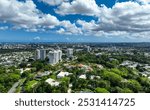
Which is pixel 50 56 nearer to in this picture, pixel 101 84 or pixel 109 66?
pixel 109 66

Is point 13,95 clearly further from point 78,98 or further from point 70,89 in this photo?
point 70,89

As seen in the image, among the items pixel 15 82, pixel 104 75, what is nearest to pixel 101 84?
pixel 104 75

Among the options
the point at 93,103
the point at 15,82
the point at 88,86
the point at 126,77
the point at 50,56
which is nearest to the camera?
the point at 93,103

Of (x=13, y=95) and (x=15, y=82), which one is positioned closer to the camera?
(x=13, y=95)

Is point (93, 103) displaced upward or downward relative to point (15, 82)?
upward

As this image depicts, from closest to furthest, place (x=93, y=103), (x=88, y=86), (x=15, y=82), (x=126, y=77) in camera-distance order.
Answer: (x=93, y=103)
(x=88, y=86)
(x=15, y=82)
(x=126, y=77)

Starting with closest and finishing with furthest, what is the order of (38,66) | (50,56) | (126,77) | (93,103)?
(93,103), (126,77), (38,66), (50,56)

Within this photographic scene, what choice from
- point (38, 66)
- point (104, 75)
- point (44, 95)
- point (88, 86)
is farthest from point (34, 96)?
point (38, 66)

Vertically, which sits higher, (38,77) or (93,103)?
(93,103)

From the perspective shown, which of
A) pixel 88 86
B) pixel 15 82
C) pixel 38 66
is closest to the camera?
pixel 88 86
